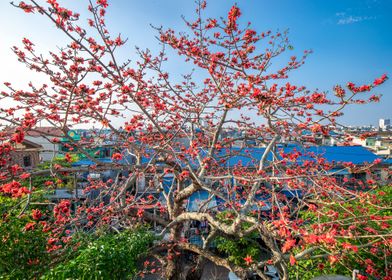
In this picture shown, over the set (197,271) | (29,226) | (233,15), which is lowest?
(197,271)

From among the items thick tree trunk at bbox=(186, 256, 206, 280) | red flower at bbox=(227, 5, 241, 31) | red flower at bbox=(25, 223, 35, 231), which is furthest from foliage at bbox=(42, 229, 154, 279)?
red flower at bbox=(227, 5, 241, 31)

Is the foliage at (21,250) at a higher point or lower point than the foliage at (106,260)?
higher

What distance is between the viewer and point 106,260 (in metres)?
3.71

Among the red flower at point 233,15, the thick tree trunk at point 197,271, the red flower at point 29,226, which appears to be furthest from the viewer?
the thick tree trunk at point 197,271

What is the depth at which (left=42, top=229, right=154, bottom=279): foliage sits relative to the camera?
336 centimetres

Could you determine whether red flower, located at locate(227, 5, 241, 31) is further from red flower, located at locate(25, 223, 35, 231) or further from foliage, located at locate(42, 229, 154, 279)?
red flower, located at locate(25, 223, 35, 231)

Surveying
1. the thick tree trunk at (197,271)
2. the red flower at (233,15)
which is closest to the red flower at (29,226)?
the thick tree trunk at (197,271)

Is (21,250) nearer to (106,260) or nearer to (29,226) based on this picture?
(29,226)

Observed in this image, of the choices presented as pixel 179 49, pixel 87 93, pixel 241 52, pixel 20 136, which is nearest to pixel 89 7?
pixel 87 93

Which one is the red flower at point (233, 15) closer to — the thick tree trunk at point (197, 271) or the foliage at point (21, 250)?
the foliage at point (21, 250)

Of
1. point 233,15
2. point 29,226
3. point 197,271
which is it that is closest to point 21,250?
point 29,226

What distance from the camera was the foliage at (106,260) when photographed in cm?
336

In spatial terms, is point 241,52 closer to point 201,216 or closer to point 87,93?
point 87,93

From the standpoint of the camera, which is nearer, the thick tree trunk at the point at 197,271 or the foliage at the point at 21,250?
the foliage at the point at 21,250
